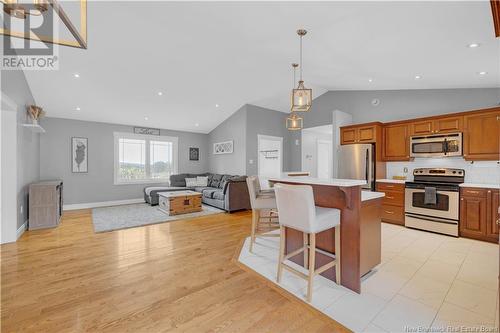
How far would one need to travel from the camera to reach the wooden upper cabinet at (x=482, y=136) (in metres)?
3.54

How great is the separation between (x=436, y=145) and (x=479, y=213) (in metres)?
1.32

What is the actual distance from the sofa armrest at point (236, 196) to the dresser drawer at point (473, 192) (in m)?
4.20

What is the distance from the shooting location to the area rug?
436 cm

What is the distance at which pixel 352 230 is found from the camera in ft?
7.06

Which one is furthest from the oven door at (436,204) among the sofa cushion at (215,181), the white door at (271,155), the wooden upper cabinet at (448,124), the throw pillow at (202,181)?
the throw pillow at (202,181)

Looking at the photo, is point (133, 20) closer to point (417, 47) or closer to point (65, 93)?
point (65, 93)

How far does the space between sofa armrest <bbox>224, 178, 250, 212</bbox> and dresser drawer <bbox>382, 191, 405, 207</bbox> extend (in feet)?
10.3

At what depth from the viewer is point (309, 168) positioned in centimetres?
736

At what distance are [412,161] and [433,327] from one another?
12.7 feet

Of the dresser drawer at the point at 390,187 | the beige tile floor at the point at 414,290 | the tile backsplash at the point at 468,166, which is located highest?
the tile backsplash at the point at 468,166

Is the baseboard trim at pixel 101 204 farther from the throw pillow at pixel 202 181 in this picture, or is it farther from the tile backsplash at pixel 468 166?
the tile backsplash at pixel 468 166

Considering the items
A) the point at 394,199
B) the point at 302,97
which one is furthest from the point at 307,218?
the point at 394,199

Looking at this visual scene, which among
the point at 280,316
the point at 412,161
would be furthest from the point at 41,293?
the point at 412,161

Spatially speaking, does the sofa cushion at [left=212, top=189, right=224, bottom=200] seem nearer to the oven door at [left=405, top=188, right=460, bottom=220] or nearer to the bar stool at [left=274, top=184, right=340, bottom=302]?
the bar stool at [left=274, top=184, right=340, bottom=302]
